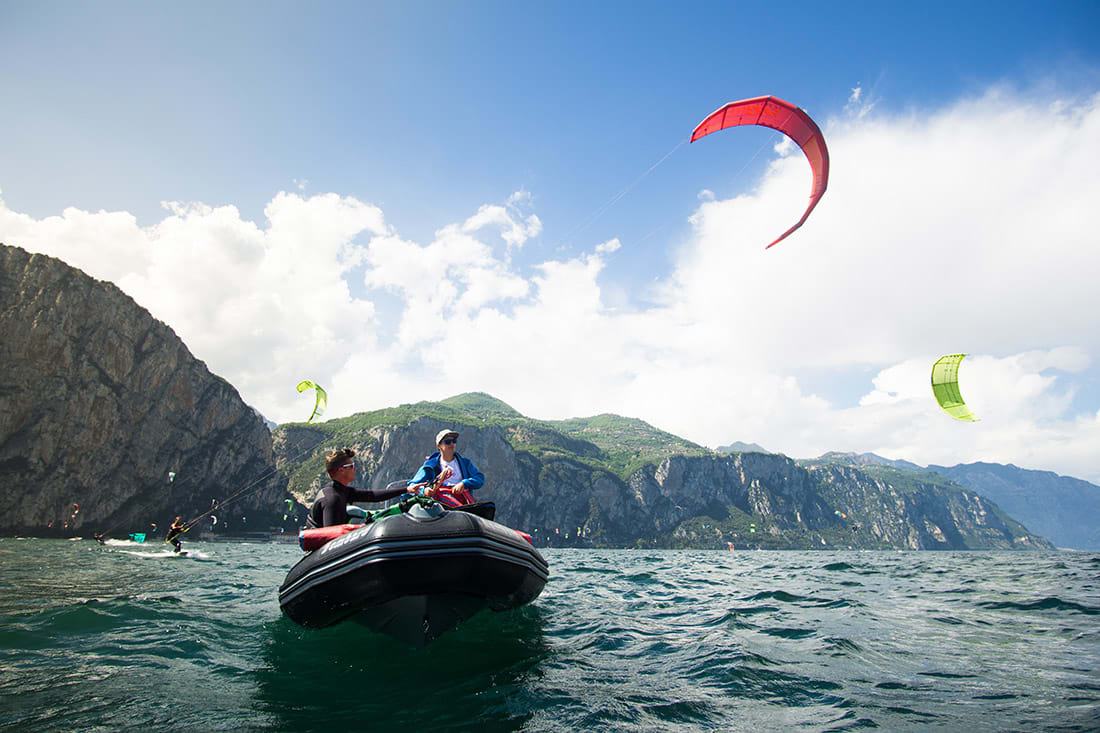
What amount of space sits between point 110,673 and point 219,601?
5.12m

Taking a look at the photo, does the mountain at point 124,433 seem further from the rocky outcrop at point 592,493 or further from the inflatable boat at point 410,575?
the inflatable boat at point 410,575

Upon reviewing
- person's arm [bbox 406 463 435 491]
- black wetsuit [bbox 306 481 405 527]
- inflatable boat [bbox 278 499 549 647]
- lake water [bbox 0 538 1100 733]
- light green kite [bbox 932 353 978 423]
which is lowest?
lake water [bbox 0 538 1100 733]

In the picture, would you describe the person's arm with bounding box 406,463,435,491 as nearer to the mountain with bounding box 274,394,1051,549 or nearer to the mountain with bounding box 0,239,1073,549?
the mountain with bounding box 0,239,1073,549

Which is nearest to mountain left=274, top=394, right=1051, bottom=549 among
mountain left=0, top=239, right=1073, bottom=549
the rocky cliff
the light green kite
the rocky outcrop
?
the rocky outcrop

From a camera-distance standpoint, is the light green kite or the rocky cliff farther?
the rocky cliff

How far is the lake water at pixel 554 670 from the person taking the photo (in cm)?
322

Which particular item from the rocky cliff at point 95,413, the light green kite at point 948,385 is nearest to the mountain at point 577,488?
the rocky cliff at point 95,413

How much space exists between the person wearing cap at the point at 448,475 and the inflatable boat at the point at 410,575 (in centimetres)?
172

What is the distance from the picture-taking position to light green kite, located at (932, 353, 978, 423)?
60.3ft

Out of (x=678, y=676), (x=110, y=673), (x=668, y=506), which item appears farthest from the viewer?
(x=668, y=506)

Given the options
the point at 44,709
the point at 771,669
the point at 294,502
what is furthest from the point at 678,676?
the point at 294,502

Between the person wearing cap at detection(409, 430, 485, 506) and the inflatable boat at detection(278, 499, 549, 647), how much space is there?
1.72 metres

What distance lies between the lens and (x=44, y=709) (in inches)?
122

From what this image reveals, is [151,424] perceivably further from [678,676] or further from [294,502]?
[678,676]
